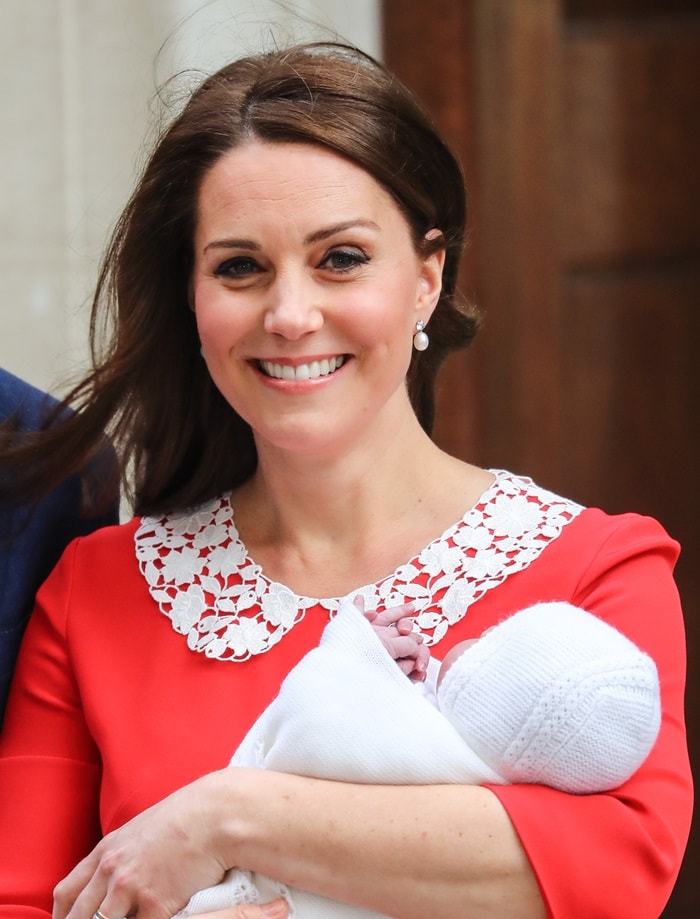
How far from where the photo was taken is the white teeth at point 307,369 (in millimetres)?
1637

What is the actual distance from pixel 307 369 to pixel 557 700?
527mm

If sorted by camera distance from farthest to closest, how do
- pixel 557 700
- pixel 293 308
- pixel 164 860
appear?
pixel 293 308, pixel 164 860, pixel 557 700

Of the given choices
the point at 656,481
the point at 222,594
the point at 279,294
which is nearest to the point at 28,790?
the point at 222,594

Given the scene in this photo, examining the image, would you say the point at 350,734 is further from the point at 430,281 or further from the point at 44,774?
the point at 430,281

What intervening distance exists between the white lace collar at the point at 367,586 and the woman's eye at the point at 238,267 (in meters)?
0.35

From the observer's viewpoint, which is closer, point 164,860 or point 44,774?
point 164,860

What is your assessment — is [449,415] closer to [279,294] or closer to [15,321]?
[15,321]

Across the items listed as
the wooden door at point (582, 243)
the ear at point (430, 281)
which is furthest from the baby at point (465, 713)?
the wooden door at point (582, 243)

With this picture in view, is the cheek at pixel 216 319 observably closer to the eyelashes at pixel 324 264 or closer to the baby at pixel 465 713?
the eyelashes at pixel 324 264

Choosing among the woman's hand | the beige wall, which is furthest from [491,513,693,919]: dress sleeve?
the beige wall

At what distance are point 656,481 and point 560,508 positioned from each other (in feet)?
4.47

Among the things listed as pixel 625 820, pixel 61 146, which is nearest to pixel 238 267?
pixel 625 820

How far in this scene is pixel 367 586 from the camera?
168cm

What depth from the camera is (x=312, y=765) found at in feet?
4.59
